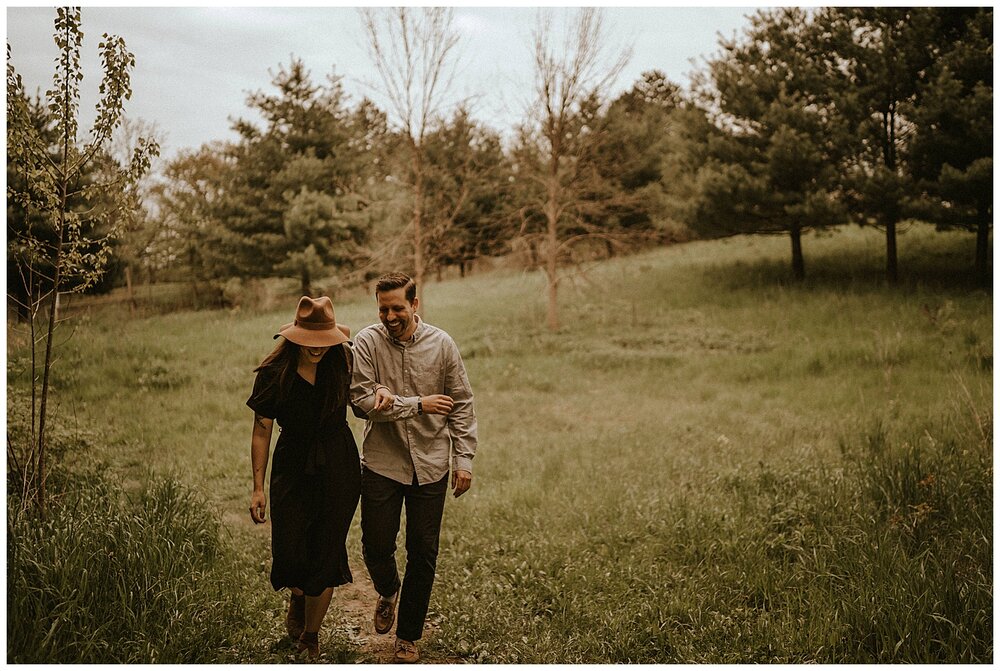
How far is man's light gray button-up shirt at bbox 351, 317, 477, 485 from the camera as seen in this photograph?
11.3ft

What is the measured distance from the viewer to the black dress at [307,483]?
3178mm

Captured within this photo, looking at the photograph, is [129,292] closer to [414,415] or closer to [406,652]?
[414,415]

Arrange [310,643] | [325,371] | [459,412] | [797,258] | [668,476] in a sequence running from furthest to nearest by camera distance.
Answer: [797,258]
[668,476]
[459,412]
[310,643]
[325,371]

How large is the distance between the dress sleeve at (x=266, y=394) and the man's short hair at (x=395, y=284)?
26.7 inches

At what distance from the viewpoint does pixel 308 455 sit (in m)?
3.21

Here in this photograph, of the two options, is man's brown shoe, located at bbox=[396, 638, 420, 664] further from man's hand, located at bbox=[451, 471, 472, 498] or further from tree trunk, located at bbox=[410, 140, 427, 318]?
tree trunk, located at bbox=[410, 140, 427, 318]

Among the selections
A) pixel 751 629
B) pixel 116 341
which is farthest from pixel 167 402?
pixel 751 629

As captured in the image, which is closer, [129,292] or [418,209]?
[129,292]

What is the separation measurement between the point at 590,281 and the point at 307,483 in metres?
11.6

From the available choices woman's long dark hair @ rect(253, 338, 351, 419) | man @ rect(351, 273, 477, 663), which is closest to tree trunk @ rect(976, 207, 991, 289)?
man @ rect(351, 273, 477, 663)

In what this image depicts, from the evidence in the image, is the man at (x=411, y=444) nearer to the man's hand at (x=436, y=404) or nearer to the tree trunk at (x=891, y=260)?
the man's hand at (x=436, y=404)

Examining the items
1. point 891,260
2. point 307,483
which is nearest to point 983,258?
point 891,260

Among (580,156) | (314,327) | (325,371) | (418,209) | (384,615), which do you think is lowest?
(384,615)

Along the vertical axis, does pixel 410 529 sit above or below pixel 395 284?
below
